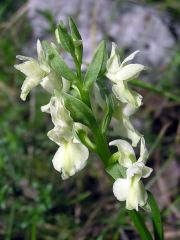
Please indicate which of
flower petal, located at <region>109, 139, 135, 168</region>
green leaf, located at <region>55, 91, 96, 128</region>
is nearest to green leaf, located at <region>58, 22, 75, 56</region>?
green leaf, located at <region>55, 91, 96, 128</region>

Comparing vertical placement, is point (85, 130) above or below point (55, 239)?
above

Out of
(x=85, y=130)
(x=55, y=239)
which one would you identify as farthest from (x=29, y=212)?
(x=85, y=130)

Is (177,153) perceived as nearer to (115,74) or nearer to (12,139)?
(12,139)

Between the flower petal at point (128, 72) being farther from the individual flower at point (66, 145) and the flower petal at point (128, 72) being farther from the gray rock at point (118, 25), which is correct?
the gray rock at point (118, 25)

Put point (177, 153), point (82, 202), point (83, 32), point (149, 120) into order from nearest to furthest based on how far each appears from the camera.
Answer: point (82, 202) → point (177, 153) → point (149, 120) → point (83, 32)

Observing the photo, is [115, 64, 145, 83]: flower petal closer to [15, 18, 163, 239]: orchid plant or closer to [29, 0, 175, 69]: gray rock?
[15, 18, 163, 239]: orchid plant
